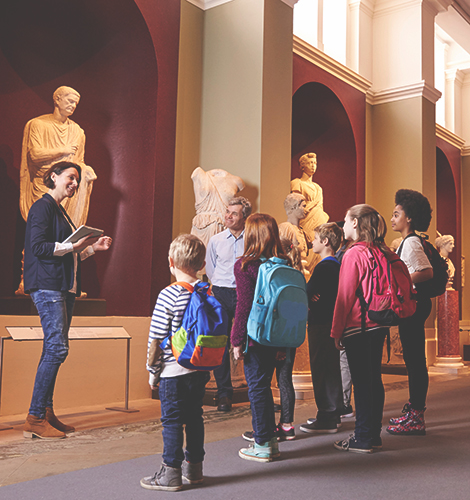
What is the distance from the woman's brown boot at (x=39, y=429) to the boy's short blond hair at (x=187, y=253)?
5.40 ft

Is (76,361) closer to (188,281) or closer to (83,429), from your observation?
(83,429)

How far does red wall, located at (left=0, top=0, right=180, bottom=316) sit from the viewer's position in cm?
581

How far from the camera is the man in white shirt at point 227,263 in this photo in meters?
4.77

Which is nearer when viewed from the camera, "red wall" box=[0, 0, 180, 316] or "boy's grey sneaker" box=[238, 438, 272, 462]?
"boy's grey sneaker" box=[238, 438, 272, 462]

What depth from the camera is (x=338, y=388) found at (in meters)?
3.83

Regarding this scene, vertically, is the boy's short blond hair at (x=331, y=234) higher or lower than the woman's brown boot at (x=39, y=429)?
higher

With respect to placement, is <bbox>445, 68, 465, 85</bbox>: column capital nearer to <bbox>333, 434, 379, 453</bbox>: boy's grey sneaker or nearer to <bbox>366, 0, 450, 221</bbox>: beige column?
<bbox>366, 0, 450, 221</bbox>: beige column

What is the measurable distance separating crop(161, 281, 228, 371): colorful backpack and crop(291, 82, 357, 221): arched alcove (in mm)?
7253

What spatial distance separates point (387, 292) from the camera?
10.4 feet

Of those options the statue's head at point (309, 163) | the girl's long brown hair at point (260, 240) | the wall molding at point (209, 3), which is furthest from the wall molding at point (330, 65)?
the girl's long brown hair at point (260, 240)

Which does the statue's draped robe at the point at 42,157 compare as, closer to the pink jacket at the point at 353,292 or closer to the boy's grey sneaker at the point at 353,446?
the pink jacket at the point at 353,292

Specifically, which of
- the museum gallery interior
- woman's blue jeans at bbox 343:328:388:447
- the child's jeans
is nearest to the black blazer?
the museum gallery interior

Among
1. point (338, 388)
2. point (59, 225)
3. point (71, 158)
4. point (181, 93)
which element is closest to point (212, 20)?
point (181, 93)

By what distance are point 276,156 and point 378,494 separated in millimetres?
4238
